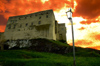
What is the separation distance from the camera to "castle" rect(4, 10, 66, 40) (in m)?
36.0

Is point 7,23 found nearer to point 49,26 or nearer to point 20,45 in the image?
point 20,45

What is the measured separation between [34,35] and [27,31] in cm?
486

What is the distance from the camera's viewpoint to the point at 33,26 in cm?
3916

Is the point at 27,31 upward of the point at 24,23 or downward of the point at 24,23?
downward

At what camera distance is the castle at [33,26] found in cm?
3602

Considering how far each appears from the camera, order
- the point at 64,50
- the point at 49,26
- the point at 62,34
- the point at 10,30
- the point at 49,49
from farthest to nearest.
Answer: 1. the point at 62,34
2. the point at 10,30
3. the point at 49,26
4. the point at 49,49
5. the point at 64,50

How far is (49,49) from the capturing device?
28.7 m

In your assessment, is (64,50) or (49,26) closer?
(64,50)

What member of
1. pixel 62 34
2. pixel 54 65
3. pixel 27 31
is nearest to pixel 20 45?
pixel 27 31

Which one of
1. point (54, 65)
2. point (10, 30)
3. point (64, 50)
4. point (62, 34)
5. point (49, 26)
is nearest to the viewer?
point (54, 65)

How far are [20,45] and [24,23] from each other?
1202 centimetres

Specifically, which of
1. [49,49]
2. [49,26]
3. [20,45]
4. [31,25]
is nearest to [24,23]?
[31,25]

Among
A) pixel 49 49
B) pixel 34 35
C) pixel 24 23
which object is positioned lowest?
pixel 49 49

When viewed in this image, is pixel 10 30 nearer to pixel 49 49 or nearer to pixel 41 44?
pixel 41 44
